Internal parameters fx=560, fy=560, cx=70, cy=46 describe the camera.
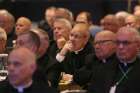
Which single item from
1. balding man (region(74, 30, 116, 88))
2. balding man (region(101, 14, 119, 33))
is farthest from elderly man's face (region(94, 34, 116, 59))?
balding man (region(101, 14, 119, 33))

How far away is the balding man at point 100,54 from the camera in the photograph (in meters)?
7.31

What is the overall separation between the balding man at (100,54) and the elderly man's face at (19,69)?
1.83m

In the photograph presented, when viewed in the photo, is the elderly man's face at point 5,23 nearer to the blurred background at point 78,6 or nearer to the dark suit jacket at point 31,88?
the dark suit jacket at point 31,88

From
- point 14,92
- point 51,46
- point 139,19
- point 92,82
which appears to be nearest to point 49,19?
point 139,19

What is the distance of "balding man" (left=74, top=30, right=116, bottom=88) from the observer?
24.0 ft

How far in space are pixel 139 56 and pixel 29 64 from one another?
2064 mm

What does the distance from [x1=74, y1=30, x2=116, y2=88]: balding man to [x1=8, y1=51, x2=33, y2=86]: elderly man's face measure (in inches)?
72.1

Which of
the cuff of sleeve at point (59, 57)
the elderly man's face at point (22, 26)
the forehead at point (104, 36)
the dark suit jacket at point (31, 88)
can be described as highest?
the forehead at point (104, 36)

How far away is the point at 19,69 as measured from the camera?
5.43 metres

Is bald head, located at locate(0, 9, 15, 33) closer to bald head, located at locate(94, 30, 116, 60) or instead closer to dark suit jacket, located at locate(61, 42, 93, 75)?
dark suit jacket, located at locate(61, 42, 93, 75)

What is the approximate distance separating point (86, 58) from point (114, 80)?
1179mm

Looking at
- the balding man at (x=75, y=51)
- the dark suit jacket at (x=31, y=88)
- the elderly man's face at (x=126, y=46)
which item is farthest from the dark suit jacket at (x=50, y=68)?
the dark suit jacket at (x=31, y=88)

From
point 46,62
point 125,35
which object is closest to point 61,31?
point 46,62

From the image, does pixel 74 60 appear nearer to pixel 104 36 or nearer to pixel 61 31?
pixel 104 36
